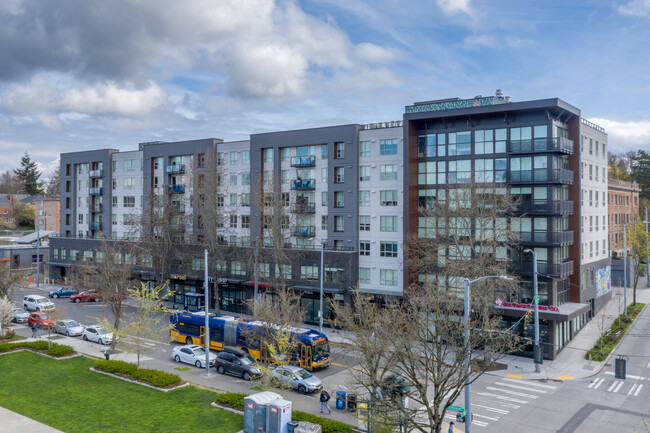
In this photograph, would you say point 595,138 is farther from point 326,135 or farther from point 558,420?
point 558,420

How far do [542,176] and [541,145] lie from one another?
268 centimetres

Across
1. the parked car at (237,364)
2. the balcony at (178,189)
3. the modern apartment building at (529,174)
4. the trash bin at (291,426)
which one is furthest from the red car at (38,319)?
the modern apartment building at (529,174)

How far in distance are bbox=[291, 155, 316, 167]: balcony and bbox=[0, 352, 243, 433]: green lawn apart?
1151 inches

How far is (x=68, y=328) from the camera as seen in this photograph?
49000 mm

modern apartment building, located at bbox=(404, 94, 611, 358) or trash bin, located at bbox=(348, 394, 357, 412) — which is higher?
modern apartment building, located at bbox=(404, 94, 611, 358)

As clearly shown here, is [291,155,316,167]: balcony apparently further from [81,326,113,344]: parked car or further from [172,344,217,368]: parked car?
[81,326,113,344]: parked car

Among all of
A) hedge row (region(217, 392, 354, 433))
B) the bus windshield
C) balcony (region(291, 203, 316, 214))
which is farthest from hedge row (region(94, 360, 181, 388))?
balcony (region(291, 203, 316, 214))

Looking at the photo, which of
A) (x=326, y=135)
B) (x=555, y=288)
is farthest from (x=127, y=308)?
(x=555, y=288)

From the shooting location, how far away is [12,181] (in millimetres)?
184500

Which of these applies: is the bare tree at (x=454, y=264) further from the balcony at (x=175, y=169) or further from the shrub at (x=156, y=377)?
the balcony at (x=175, y=169)

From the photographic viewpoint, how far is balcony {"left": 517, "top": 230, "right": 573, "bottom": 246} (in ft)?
142

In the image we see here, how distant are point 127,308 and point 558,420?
4994 cm

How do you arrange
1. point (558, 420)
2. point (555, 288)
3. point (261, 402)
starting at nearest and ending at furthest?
point (261, 402), point (558, 420), point (555, 288)

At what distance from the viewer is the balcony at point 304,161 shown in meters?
55.6
